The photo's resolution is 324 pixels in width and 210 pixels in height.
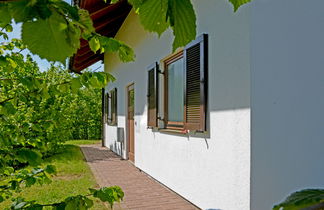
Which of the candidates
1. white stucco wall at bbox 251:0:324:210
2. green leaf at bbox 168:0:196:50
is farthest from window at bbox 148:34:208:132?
green leaf at bbox 168:0:196:50

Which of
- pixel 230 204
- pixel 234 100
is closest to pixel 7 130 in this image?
pixel 234 100

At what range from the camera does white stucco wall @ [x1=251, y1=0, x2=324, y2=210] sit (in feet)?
8.30

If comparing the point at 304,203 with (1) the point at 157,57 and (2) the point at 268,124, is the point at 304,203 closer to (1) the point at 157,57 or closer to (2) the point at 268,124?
(2) the point at 268,124

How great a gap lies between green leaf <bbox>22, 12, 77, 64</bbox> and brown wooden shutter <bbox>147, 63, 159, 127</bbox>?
4597mm

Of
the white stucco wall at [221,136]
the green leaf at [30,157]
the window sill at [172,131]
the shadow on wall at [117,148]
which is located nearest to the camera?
the green leaf at [30,157]

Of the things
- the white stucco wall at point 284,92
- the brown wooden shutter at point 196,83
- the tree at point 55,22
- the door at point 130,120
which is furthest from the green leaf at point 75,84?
the door at point 130,120

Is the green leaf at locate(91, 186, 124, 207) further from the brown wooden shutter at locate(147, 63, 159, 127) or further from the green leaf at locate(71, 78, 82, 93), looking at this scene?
the brown wooden shutter at locate(147, 63, 159, 127)

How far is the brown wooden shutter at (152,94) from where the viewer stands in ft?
16.8

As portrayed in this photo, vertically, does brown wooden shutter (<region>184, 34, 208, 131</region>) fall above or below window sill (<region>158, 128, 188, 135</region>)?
above

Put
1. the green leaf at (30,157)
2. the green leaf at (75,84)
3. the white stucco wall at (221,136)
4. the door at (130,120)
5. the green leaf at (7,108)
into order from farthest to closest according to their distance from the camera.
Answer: the door at (130,120)
the white stucco wall at (221,136)
the green leaf at (7,108)
the green leaf at (75,84)
the green leaf at (30,157)

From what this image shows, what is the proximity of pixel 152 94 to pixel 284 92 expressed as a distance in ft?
10.3

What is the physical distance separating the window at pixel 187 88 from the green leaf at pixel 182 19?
278cm

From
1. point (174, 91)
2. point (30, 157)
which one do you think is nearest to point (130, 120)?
point (174, 91)

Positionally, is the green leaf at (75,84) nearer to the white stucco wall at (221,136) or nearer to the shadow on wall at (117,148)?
the white stucco wall at (221,136)
